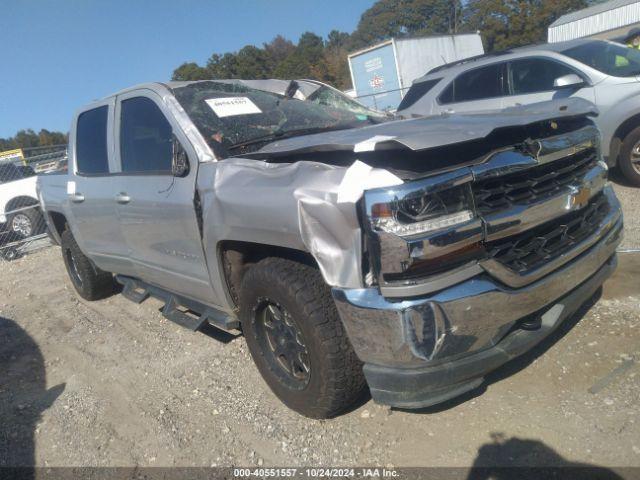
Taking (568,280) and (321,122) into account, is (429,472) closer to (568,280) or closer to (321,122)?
(568,280)

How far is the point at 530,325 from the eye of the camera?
2367 mm

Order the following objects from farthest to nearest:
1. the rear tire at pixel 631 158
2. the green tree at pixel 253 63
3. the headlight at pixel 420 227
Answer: the green tree at pixel 253 63
the rear tire at pixel 631 158
the headlight at pixel 420 227

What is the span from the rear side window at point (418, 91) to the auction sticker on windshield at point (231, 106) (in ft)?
15.4

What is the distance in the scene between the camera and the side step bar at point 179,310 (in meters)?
3.32

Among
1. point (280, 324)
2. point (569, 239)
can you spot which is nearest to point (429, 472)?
point (280, 324)

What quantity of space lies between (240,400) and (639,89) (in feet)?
18.5

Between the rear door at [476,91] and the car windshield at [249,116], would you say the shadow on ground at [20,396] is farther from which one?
the rear door at [476,91]

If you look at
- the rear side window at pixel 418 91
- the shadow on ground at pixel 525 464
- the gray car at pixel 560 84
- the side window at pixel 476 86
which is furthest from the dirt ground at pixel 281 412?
the rear side window at pixel 418 91

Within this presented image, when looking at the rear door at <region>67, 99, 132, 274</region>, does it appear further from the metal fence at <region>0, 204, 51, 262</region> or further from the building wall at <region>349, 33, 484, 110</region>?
the building wall at <region>349, 33, 484, 110</region>

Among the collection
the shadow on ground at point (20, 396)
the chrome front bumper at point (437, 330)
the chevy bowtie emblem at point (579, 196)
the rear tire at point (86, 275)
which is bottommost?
the shadow on ground at point (20, 396)

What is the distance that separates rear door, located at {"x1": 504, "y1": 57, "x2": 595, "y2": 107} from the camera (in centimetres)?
628

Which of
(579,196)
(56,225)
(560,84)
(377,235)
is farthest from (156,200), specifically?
(560,84)

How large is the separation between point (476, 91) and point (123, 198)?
17.3 feet

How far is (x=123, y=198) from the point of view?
380cm
